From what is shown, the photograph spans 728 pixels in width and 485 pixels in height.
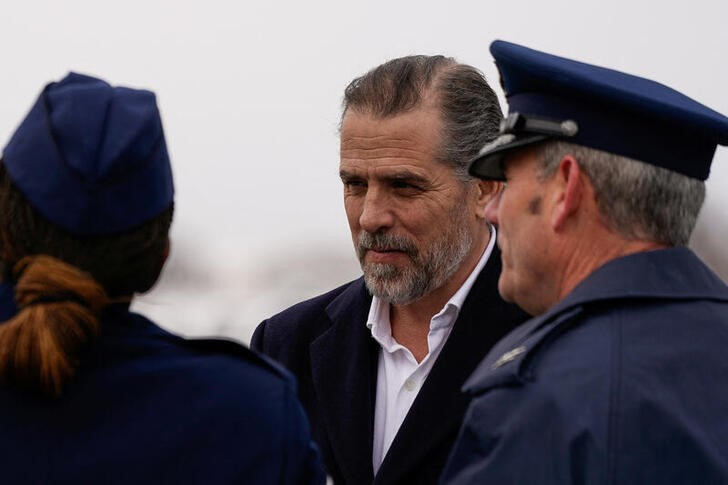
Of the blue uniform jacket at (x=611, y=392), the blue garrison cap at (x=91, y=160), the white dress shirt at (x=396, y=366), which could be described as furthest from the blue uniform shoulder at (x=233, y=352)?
the white dress shirt at (x=396, y=366)

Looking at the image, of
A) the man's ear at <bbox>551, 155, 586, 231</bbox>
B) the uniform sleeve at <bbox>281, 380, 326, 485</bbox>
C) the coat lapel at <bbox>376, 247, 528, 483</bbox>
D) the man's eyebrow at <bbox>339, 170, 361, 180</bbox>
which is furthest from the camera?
the man's eyebrow at <bbox>339, 170, 361, 180</bbox>

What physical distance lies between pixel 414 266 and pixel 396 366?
0.95 ft

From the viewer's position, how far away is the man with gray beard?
10.9 ft

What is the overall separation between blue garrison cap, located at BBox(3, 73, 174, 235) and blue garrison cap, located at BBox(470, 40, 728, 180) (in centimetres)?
70

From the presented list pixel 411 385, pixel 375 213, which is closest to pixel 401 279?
pixel 375 213

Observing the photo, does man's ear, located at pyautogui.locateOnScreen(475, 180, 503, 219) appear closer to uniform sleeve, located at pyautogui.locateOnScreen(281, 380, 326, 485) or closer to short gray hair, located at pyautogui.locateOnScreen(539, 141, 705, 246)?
short gray hair, located at pyautogui.locateOnScreen(539, 141, 705, 246)

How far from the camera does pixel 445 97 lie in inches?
Answer: 142

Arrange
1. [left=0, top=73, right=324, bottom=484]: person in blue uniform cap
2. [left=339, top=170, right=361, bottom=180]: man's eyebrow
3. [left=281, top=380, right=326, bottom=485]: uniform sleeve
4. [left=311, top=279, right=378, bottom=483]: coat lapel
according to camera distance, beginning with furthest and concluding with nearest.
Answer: [left=339, top=170, right=361, bottom=180]: man's eyebrow
[left=311, top=279, right=378, bottom=483]: coat lapel
[left=281, top=380, right=326, bottom=485]: uniform sleeve
[left=0, top=73, right=324, bottom=484]: person in blue uniform cap

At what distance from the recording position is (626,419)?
6.33 feet

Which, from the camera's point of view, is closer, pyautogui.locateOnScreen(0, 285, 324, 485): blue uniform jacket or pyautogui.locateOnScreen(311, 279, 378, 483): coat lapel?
pyautogui.locateOnScreen(0, 285, 324, 485): blue uniform jacket

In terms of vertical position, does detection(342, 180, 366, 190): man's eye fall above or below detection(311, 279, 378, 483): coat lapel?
above

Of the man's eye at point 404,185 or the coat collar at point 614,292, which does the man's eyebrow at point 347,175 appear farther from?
the coat collar at point 614,292

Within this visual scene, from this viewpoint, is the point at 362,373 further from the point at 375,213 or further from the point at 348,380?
the point at 375,213

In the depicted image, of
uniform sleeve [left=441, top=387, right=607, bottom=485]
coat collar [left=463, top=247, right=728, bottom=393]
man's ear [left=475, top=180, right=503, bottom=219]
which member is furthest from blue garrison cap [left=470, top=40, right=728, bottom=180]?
man's ear [left=475, top=180, right=503, bottom=219]
